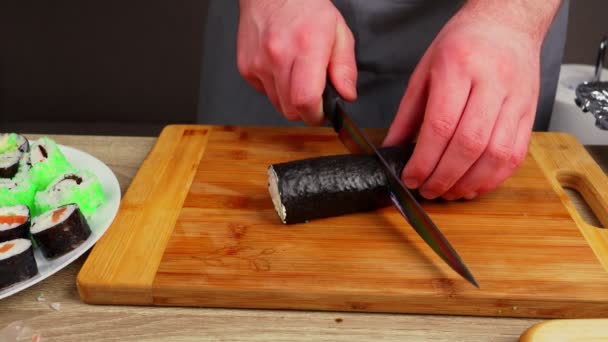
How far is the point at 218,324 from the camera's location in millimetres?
969

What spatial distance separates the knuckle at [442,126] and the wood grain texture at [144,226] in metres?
0.55

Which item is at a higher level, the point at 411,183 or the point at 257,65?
the point at 257,65

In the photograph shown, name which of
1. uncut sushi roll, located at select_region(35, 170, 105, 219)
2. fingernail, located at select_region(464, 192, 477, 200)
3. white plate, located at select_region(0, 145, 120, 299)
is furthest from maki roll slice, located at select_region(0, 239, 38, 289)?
fingernail, located at select_region(464, 192, 477, 200)

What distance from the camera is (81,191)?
3.72 ft

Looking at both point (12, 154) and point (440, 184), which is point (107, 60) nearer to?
point (12, 154)

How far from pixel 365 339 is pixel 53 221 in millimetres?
595

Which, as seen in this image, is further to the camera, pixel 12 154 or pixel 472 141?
pixel 12 154

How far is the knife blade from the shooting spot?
987mm

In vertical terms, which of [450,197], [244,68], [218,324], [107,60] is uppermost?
[244,68]

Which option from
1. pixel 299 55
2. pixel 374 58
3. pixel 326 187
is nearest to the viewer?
pixel 326 187

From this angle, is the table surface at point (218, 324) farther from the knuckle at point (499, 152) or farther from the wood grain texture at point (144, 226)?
the knuckle at point (499, 152)

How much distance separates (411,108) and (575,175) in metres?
0.46

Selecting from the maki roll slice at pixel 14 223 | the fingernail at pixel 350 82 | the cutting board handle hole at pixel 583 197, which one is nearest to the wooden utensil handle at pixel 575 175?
the cutting board handle hole at pixel 583 197

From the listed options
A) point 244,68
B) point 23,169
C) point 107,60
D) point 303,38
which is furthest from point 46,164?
point 107,60
